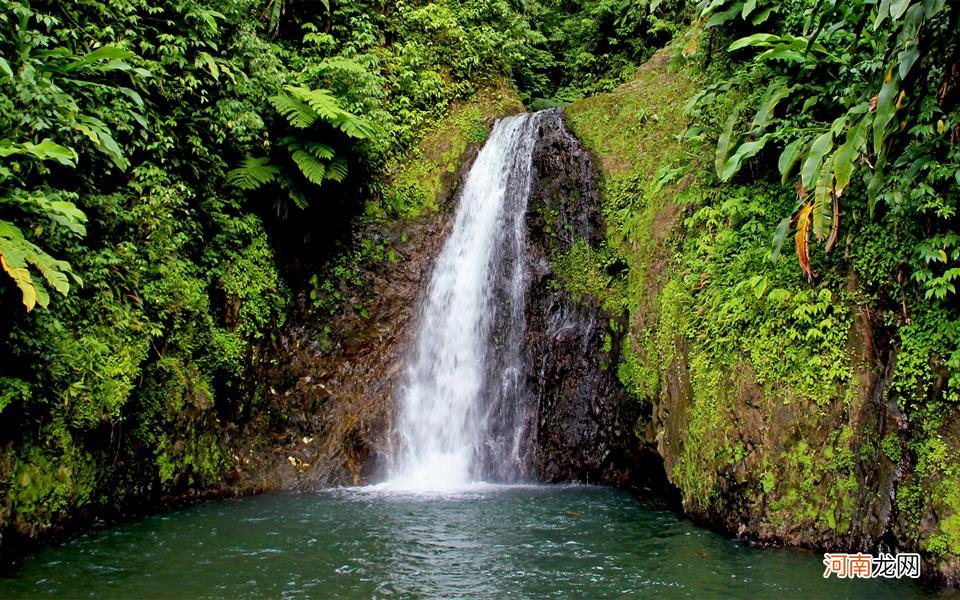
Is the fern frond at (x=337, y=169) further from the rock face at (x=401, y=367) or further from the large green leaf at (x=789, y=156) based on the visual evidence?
the large green leaf at (x=789, y=156)

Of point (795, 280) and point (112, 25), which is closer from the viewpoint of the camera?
point (795, 280)

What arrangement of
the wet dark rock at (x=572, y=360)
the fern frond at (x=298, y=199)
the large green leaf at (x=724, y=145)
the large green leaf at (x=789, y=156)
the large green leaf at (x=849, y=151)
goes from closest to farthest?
1. the large green leaf at (x=849, y=151)
2. the large green leaf at (x=789, y=156)
3. the large green leaf at (x=724, y=145)
4. the wet dark rock at (x=572, y=360)
5. the fern frond at (x=298, y=199)

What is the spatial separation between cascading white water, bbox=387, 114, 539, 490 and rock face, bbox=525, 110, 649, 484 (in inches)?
10.4

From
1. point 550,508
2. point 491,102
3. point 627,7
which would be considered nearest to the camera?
point 550,508

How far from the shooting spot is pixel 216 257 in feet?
28.0

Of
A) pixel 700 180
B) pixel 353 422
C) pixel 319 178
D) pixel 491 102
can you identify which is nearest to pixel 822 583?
pixel 700 180

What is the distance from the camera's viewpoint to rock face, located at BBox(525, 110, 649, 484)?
8684mm

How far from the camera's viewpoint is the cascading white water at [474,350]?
8984mm

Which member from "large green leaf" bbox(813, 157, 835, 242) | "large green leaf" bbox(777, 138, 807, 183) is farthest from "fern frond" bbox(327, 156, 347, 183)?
"large green leaf" bbox(813, 157, 835, 242)

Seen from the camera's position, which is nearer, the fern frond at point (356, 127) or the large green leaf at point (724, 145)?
the large green leaf at point (724, 145)

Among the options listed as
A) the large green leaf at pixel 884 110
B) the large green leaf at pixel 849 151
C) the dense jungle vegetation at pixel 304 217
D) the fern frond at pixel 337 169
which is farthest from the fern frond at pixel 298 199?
the large green leaf at pixel 884 110

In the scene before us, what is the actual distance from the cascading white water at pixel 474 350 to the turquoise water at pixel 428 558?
5.44 feet

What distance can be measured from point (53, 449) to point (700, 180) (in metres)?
7.39

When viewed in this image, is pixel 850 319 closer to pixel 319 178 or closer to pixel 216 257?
pixel 319 178
